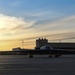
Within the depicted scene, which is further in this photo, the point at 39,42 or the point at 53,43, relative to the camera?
the point at 53,43

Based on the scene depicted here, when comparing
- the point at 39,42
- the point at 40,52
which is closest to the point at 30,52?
the point at 40,52

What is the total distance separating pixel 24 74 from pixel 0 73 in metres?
1.49

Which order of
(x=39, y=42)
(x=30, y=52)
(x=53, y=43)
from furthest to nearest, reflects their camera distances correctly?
(x=53, y=43)
(x=39, y=42)
(x=30, y=52)

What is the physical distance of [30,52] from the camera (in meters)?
50.8

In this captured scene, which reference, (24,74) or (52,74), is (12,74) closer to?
(24,74)

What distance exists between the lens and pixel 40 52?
5119 centimetres

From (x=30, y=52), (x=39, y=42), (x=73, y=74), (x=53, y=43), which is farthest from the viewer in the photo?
(x=53, y=43)

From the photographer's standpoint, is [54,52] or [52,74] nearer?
[52,74]

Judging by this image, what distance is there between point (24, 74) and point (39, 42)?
13062 cm

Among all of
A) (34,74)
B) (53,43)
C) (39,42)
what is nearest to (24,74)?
(34,74)

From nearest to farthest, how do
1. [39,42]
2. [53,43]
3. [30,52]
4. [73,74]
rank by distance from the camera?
1. [73,74]
2. [30,52]
3. [39,42]
4. [53,43]

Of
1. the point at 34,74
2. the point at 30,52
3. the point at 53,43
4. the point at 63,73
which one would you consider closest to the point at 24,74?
the point at 34,74

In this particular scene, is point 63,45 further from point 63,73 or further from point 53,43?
point 63,73

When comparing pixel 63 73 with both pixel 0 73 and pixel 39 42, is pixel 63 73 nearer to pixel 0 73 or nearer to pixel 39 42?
pixel 0 73
